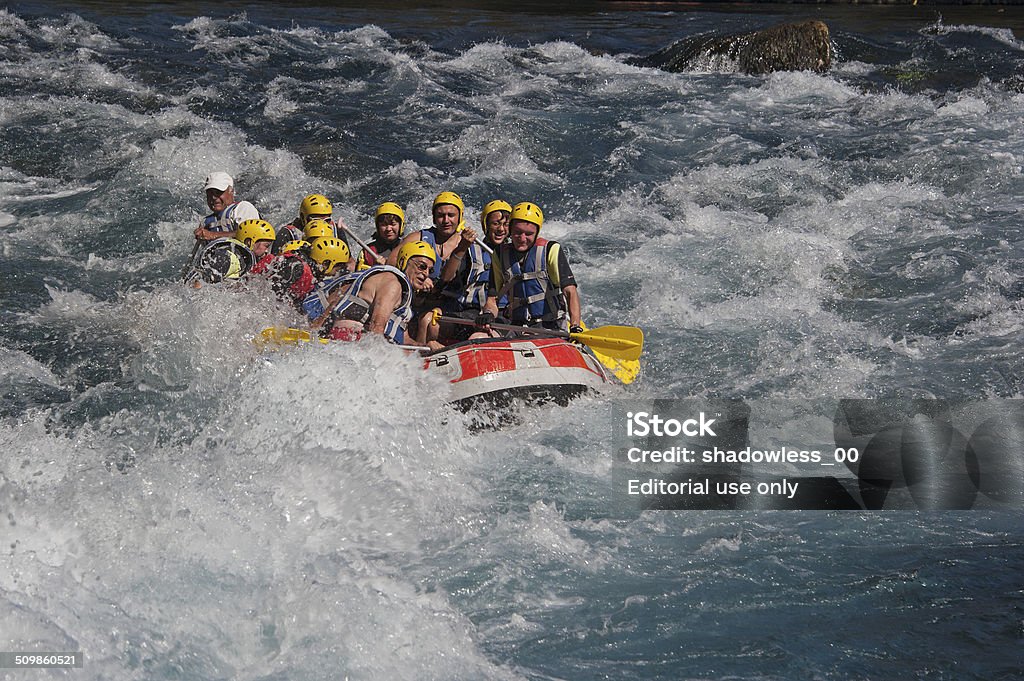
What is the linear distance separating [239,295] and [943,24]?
17696 millimetres

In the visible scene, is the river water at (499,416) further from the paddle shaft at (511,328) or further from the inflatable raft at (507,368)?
the paddle shaft at (511,328)

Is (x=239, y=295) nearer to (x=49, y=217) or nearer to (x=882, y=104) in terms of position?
(x=49, y=217)

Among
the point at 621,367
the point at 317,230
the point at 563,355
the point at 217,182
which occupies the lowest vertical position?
the point at 621,367

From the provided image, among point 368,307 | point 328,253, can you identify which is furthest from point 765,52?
point 368,307

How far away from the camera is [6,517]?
5.59 metres

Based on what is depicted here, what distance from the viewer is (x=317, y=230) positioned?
8219mm

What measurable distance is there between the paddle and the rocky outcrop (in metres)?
11.2

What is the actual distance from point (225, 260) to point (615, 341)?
304 centimetres

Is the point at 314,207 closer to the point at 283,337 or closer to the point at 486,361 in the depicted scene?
the point at 283,337

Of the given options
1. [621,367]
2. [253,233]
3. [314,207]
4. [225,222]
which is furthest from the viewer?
[225,222]

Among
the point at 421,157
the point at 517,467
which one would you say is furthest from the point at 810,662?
the point at 421,157

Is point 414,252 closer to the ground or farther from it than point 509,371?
farther from it

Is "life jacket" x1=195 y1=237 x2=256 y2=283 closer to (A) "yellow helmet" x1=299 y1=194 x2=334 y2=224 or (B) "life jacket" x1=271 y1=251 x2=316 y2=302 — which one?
(B) "life jacket" x1=271 y1=251 x2=316 y2=302

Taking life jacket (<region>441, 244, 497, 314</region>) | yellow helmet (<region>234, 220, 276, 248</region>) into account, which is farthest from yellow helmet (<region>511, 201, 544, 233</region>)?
yellow helmet (<region>234, 220, 276, 248</region>)
